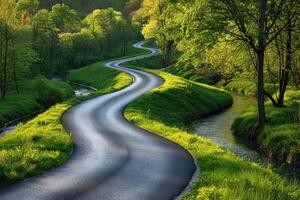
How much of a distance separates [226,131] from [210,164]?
18.6 m

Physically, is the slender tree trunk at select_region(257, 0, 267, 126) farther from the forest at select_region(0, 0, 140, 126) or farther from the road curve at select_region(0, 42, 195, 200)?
the forest at select_region(0, 0, 140, 126)

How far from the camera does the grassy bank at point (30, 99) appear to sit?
55.7 m

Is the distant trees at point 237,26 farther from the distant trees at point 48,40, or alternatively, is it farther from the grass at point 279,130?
the distant trees at point 48,40

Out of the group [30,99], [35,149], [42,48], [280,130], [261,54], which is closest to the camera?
[35,149]

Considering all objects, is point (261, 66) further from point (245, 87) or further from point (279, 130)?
point (245, 87)

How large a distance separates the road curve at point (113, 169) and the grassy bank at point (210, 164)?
104 cm

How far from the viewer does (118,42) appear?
504 feet

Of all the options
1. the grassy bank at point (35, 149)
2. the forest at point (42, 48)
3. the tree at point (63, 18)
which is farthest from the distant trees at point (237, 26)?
the tree at point (63, 18)

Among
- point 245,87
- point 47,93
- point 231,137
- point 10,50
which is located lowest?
point 245,87

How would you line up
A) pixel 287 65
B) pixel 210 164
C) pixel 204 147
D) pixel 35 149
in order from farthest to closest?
pixel 287 65 → pixel 204 147 → pixel 35 149 → pixel 210 164

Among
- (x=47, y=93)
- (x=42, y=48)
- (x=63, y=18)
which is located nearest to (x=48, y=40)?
(x=42, y=48)

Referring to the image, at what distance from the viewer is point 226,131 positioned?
41844 mm

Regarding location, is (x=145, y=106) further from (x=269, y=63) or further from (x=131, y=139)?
(x=131, y=139)

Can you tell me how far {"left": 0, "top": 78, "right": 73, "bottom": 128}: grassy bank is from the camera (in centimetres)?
5566
